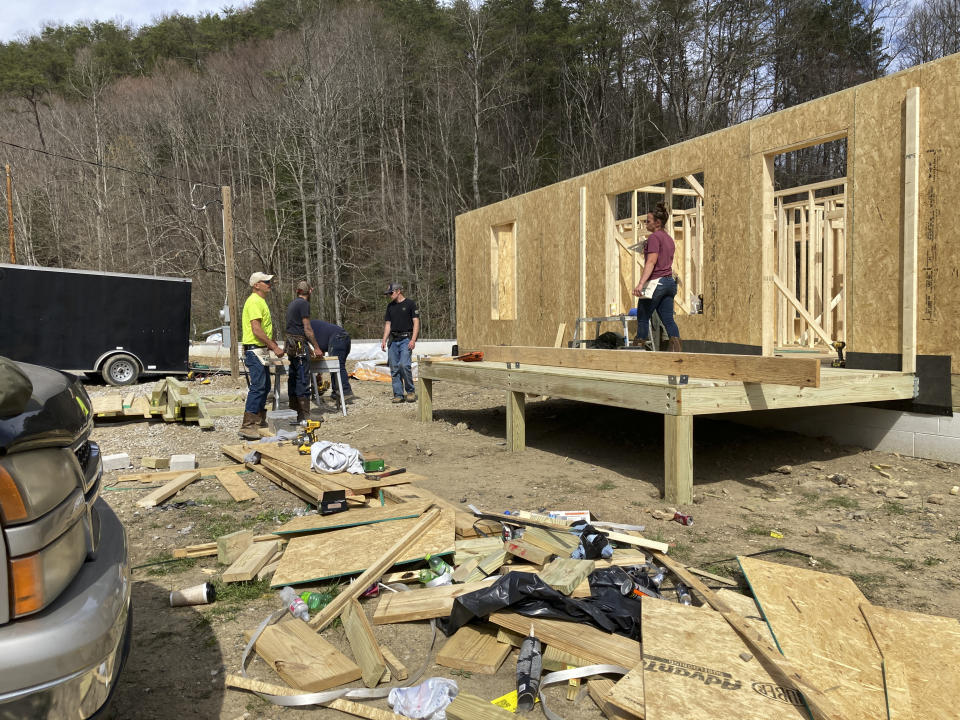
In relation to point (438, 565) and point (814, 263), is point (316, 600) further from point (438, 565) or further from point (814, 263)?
point (814, 263)

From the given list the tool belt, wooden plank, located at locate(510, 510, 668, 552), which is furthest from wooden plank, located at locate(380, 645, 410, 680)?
the tool belt

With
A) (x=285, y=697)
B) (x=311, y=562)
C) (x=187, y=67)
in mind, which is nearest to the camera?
(x=285, y=697)

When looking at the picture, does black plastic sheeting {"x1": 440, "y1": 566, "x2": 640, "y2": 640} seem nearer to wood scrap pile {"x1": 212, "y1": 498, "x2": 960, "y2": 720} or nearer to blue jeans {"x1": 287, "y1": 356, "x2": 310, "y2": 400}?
wood scrap pile {"x1": 212, "y1": 498, "x2": 960, "y2": 720}

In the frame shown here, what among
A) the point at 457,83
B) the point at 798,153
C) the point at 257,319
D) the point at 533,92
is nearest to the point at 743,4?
the point at 798,153

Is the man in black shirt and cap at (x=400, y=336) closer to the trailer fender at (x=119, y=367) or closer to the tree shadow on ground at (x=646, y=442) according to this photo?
the tree shadow on ground at (x=646, y=442)

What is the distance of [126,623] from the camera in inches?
71.6

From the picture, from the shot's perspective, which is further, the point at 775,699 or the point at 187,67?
the point at 187,67

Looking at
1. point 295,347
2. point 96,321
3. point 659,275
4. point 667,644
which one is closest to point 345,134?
point 96,321

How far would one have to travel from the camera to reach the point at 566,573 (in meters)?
3.32

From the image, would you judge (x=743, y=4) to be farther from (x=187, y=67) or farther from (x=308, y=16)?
(x=187, y=67)

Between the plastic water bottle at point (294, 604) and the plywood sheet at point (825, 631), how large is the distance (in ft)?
7.11

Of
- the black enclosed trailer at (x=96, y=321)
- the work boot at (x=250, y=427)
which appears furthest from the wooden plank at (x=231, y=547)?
the black enclosed trailer at (x=96, y=321)

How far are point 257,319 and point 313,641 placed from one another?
5.59m

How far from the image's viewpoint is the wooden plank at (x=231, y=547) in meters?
3.96
